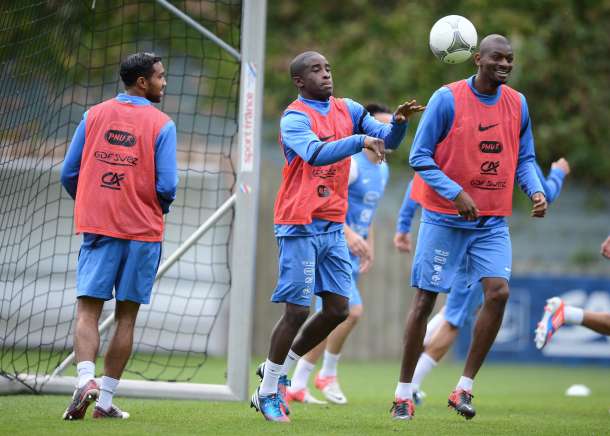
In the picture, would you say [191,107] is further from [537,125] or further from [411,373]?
[411,373]

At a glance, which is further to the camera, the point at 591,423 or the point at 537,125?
the point at 537,125

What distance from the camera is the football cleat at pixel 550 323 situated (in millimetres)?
8539

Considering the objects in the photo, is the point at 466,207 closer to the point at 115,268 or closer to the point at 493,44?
→ the point at 493,44

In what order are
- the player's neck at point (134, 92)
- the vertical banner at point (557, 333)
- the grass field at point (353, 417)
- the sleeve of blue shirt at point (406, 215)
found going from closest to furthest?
the grass field at point (353, 417) → the player's neck at point (134, 92) → the sleeve of blue shirt at point (406, 215) → the vertical banner at point (557, 333)

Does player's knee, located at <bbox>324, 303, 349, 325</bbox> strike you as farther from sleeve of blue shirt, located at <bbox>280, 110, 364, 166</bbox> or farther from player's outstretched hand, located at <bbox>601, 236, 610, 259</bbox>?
player's outstretched hand, located at <bbox>601, 236, 610, 259</bbox>

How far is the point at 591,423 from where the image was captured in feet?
23.2

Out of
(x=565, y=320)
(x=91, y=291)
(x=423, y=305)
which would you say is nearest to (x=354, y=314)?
(x=565, y=320)

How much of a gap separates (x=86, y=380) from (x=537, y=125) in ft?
50.2

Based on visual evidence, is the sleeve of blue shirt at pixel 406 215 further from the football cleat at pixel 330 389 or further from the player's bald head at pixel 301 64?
the player's bald head at pixel 301 64

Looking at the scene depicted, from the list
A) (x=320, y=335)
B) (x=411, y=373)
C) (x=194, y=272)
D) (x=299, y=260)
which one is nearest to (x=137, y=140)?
(x=299, y=260)

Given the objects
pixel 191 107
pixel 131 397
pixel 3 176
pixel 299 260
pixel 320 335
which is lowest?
pixel 131 397

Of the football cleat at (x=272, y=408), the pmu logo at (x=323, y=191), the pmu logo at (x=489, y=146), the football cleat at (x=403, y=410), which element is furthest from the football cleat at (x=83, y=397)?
the pmu logo at (x=489, y=146)

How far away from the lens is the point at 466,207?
21.1 feet

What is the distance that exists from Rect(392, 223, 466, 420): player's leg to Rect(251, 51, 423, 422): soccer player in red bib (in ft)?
1.71
